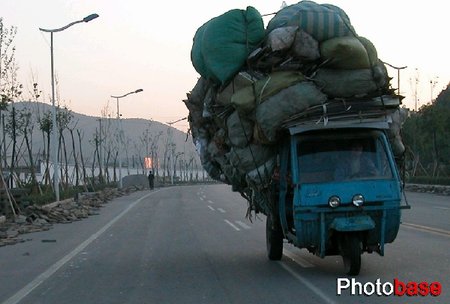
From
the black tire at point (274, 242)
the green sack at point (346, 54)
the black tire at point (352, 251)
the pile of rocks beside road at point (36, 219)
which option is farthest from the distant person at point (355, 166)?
the pile of rocks beside road at point (36, 219)

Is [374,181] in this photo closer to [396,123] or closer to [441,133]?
[396,123]

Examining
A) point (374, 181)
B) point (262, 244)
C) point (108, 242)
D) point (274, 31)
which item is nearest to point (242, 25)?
point (274, 31)

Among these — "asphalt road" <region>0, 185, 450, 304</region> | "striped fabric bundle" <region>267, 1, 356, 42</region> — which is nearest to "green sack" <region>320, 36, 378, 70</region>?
"striped fabric bundle" <region>267, 1, 356, 42</region>

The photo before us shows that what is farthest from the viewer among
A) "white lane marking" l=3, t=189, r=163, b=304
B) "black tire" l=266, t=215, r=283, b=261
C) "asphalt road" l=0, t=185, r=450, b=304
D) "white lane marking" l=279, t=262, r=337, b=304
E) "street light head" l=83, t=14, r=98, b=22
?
"street light head" l=83, t=14, r=98, b=22

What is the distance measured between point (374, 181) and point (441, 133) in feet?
115

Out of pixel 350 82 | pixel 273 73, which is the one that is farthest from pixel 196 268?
pixel 350 82

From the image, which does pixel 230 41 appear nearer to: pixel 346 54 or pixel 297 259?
pixel 346 54

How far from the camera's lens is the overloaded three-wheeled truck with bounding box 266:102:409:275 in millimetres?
8977

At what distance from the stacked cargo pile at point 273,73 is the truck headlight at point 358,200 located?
1311 mm

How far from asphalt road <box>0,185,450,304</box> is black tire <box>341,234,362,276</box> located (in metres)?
0.21

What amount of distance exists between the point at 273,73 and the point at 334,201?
2047 mm

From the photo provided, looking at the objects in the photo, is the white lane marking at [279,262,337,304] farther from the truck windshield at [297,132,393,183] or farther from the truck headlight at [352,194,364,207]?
the truck windshield at [297,132,393,183]

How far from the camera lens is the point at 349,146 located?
9.51 meters

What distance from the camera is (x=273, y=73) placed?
950 cm
